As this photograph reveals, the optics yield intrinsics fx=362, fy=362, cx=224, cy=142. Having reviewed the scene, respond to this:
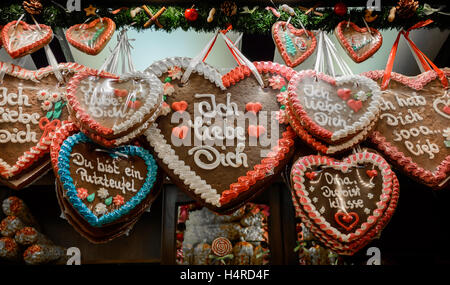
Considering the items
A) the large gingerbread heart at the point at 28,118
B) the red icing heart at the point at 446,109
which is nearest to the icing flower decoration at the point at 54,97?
the large gingerbread heart at the point at 28,118

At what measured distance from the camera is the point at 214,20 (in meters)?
1.50

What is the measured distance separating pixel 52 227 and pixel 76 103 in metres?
1.62

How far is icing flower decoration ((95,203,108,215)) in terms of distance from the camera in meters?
1.22

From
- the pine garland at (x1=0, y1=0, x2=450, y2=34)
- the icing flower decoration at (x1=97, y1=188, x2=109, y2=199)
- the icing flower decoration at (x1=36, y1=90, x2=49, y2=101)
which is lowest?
the icing flower decoration at (x1=97, y1=188, x2=109, y2=199)

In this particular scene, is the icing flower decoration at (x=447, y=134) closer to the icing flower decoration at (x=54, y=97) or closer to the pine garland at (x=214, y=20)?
the pine garland at (x=214, y=20)

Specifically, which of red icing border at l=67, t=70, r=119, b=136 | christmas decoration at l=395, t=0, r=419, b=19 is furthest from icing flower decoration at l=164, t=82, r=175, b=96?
christmas decoration at l=395, t=0, r=419, b=19

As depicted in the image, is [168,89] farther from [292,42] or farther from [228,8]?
[292,42]

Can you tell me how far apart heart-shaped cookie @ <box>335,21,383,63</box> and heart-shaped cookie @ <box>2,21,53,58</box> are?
1180 millimetres

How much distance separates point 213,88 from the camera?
55.5 inches

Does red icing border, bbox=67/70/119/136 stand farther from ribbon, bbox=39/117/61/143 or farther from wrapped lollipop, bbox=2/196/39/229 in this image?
wrapped lollipop, bbox=2/196/39/229

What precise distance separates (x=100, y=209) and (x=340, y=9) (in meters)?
1.24

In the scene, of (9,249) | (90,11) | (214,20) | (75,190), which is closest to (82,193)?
(75,190)

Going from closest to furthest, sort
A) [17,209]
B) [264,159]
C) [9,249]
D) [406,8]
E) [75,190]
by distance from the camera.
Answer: [75,190]
[264,159]
[406,8]
[9,249]
[17,209]
